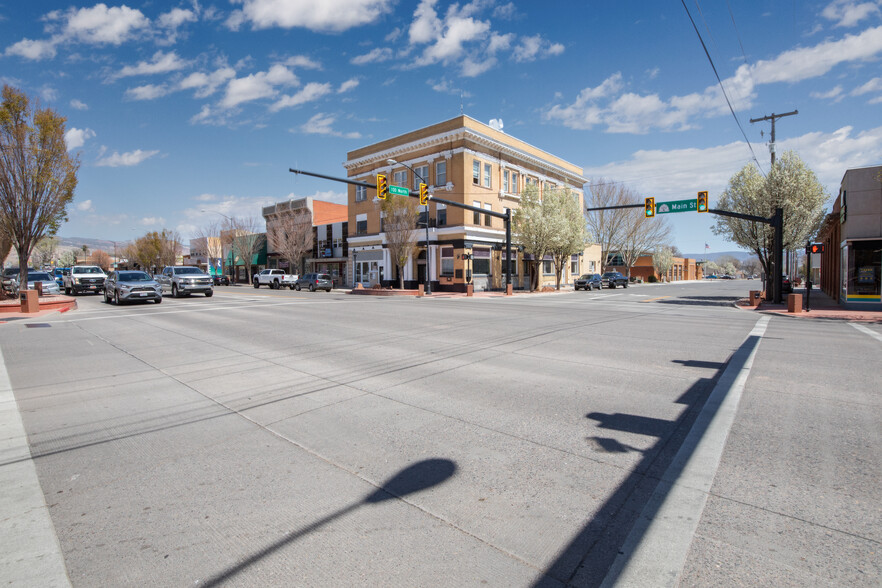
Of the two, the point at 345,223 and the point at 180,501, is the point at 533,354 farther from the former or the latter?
the point at 345,223

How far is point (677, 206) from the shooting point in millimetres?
27656

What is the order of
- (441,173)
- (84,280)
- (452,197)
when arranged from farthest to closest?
(441,173) < (452,197) < (84,280)

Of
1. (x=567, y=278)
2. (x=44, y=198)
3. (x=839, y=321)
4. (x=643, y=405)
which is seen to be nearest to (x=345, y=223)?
(x=567, y=278)

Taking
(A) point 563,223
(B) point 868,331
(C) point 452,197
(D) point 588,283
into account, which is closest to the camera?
(B) point 868,331

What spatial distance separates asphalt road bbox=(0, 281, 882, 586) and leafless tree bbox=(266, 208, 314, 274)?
46.3 m

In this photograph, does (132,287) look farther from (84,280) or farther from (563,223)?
(563,223)

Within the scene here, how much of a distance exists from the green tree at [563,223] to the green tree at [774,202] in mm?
12474

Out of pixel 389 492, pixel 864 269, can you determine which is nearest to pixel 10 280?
pixel 389 492

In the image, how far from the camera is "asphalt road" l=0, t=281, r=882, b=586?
2615 millimetres

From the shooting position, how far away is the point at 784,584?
2.39 metres

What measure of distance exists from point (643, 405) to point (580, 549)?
10.6 feet

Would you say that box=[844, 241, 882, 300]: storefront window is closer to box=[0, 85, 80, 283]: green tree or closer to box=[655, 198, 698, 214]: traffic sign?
box=[655, 198, 698, 214]: traffic sign

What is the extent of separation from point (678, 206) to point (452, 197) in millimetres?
17409

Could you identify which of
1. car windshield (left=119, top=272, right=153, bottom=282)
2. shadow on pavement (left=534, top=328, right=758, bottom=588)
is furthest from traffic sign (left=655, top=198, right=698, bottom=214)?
car windshield (left=119, top=272, right=153, bottom=282)
